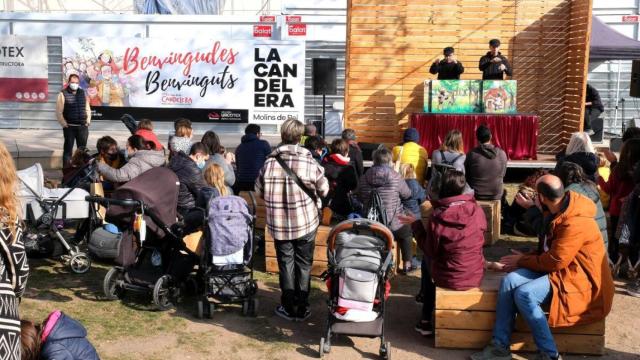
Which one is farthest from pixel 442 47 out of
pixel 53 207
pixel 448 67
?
pixel 53 207

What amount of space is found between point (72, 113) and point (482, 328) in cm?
937

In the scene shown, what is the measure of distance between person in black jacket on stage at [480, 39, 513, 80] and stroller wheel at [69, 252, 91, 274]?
7452 millimetres

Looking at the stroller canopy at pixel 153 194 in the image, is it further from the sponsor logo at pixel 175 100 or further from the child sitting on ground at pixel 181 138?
the sponsor logo at pixel 175 100

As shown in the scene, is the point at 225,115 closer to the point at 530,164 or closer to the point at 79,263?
the point at 530,164

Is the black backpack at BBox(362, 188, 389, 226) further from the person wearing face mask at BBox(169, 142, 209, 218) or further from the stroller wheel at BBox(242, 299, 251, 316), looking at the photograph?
the person wearing face mask at BBox(169, 142, 209, 218)

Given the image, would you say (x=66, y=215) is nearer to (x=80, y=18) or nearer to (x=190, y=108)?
(x=190, y=108)

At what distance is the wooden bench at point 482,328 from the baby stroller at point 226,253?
1.66 m

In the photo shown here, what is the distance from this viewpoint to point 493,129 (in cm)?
1269

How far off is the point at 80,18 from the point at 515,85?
10940mm

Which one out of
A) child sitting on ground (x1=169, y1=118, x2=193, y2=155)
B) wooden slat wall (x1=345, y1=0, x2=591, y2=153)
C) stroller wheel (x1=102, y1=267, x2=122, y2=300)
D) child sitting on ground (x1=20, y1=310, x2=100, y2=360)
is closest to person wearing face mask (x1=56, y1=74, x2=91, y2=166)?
wooden slat wall (x1=345, y1=0, x2=591, y2=153)

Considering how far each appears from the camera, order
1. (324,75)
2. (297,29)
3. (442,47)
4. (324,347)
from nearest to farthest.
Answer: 1. (324,347)
2. (442,47)
3. (324,75)
4. (297,29)

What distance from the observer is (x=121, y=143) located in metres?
17.1

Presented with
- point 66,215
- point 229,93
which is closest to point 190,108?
point 229,93

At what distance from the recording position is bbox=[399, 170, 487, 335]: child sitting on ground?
5.65 meters
